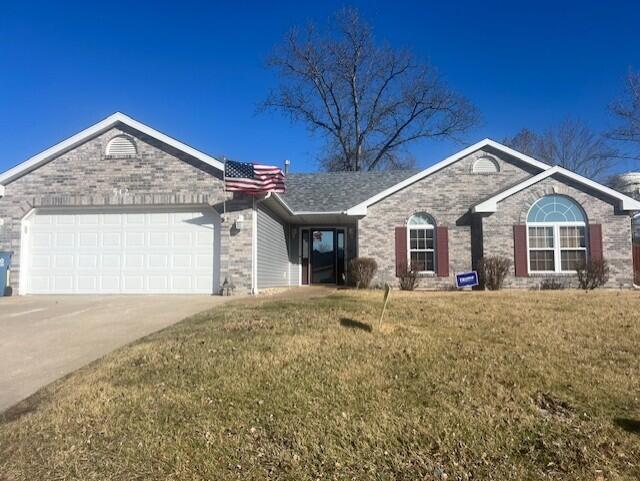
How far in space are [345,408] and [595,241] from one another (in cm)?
1336

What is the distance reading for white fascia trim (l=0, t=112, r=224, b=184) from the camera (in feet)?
43.4

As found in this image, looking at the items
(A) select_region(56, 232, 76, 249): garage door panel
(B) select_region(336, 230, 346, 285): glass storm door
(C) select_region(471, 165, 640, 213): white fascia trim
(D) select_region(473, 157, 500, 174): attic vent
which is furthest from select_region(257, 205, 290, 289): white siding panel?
(D) select_region(473, 157, 500, 174): attic vent

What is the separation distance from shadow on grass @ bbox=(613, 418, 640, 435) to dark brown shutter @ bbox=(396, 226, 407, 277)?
11732 mm

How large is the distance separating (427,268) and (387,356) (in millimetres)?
10935

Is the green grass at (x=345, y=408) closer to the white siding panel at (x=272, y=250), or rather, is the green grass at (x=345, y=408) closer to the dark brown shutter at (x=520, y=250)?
the white siding panel at (x=272, y=250)

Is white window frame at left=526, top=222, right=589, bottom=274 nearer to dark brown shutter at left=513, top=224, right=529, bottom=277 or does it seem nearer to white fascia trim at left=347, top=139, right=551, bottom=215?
dark brown shutter at left=513, top=224, right=529, bottom=277

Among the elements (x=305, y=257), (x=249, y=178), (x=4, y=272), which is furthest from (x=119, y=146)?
(x=305, y=257)

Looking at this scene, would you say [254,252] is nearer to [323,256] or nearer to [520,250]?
[323,256]

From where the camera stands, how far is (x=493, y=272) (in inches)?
547

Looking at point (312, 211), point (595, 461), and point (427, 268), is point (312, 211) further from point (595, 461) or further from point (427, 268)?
point (595, 461)

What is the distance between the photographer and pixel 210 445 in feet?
11.3

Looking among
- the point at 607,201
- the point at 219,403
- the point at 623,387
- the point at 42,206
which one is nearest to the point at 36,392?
the point at 219,403

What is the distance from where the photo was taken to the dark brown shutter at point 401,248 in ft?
51.2

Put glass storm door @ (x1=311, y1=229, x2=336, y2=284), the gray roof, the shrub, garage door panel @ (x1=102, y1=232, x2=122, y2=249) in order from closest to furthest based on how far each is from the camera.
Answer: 1. garage door panel @ (x1=102, y1=232, x2=122, y2=249)
2. the shrub
3. the gray roof
4. glass storm door @ (x1=311, y1=229, x2=336, y2=284)
